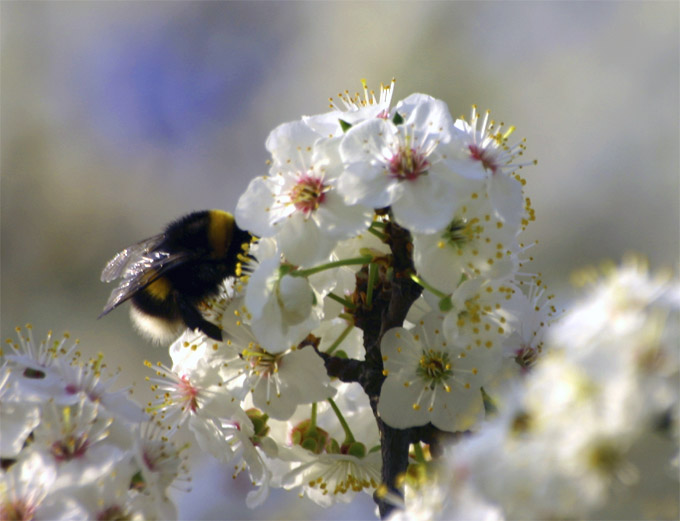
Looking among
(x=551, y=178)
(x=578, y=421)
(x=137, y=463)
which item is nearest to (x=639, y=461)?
(x=578, y=421)

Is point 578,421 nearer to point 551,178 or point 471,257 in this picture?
point 471,257

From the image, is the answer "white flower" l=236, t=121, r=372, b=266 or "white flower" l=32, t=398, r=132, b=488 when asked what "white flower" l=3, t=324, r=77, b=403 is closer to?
"white flower" l=32, t=398, r=132, b=488

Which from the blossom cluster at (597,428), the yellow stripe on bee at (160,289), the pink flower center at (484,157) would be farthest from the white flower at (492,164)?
the yellow stripe on bee at (160,289)

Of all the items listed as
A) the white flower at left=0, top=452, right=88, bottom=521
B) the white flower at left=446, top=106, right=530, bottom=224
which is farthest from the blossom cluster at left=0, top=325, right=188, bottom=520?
the white flower at left=446, top=106, right=530, bottom=224

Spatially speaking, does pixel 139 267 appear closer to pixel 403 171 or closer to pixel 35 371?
pixel 35 371

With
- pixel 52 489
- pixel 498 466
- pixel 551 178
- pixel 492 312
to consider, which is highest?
pixel 551 178

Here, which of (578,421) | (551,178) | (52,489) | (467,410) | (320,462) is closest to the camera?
(578,421)
